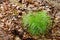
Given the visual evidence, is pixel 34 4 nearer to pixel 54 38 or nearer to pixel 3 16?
pixel 3 16

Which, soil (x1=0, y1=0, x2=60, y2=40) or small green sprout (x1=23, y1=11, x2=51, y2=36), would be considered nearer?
small green sprout (x1=23, y1=11, x2=51, y2=36)

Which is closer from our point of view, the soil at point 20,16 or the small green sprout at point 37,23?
the small green sprout at point 37,23

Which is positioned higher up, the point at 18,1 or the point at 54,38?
the point at 18,1

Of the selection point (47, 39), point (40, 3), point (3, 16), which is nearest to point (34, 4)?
point (40, 3)

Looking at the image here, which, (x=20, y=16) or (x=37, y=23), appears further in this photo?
(x=20, y=16)
